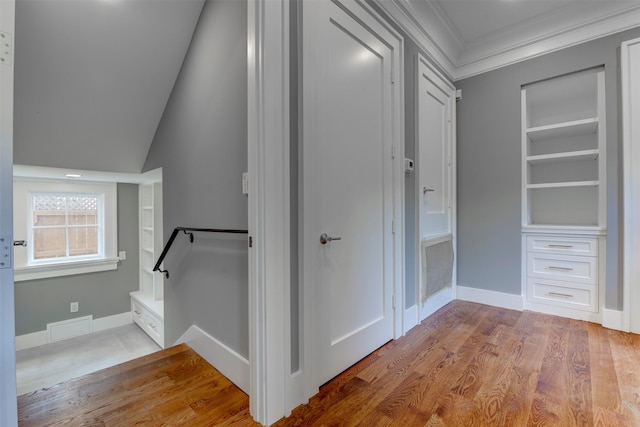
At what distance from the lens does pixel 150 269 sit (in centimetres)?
420

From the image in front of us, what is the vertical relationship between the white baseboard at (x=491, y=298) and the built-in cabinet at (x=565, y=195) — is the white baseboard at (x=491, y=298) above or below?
below

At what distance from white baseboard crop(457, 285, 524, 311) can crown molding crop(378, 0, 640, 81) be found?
7.75ft

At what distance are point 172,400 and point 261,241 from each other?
3.32 ft

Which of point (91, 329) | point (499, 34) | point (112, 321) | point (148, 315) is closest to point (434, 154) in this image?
point (499, 34)

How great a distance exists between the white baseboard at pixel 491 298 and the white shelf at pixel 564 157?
1.38 m

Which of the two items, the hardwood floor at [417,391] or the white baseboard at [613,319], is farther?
the white baseboard at [613,319]

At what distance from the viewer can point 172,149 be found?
244 cm

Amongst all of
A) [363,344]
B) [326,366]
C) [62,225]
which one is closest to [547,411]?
[363,344]

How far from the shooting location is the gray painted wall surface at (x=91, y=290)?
142 inches

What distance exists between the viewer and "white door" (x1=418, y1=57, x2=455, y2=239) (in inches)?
101

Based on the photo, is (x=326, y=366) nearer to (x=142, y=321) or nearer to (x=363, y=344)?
(x=363, y=344)

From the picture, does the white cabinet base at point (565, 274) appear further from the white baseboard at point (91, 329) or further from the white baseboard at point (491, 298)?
the white baseboard at point (91, 329)

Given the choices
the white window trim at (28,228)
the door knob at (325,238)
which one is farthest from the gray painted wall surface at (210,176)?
the white window trim at (28,228)

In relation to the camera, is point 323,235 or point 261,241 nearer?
point 261,241
